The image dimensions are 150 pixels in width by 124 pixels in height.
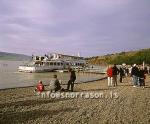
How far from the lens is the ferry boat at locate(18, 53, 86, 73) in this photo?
6819 centimetres

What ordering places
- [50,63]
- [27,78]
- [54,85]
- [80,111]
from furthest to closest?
[50,63] < [27,78] < [54,85] < [80,111]

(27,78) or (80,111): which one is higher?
(27,78)

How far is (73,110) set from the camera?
41.5 feet

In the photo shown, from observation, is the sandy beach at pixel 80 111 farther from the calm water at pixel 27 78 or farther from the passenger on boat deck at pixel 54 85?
the calm water at pixel 27 78

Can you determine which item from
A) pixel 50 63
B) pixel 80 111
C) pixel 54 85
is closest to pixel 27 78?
pixel 50 63

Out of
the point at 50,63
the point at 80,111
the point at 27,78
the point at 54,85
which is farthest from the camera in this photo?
the point at 50,63

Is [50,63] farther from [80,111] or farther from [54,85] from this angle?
[80,111]

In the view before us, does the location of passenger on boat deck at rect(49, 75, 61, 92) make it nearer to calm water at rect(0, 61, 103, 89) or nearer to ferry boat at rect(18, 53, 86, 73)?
A: calm water at rect(0, 61, 103, 89)

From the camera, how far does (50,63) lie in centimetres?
7281

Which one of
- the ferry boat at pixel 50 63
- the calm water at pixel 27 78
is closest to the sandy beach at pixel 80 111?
the calm water at pixel 27 78

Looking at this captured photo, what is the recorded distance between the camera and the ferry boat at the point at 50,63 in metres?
68.2

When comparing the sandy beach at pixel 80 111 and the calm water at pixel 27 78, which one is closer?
the sandy beach at pixel 80 111

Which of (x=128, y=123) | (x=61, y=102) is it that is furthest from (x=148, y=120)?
(x=61, y=102)

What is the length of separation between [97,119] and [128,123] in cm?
120
